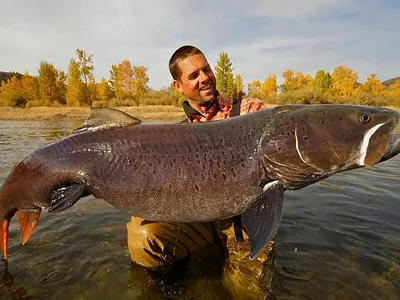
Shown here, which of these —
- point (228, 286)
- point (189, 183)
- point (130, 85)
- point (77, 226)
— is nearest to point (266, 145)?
point (189, 183)

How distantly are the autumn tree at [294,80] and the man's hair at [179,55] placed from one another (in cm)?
6763

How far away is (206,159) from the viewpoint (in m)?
2.33

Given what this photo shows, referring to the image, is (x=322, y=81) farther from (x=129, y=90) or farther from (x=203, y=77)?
(x=203, y=77)

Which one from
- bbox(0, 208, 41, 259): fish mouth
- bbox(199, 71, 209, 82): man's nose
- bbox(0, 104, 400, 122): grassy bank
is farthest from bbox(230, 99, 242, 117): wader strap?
bbox(0, 104, 400, 122): grassy bank

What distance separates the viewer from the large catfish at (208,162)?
215 cm

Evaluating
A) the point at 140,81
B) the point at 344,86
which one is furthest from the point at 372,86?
the point at 140,81

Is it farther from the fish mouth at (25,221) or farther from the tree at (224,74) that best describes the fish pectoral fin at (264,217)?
the tree at (224,74)

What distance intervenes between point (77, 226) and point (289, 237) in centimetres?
292

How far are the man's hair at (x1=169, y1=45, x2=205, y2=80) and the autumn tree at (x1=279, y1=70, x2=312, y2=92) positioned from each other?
6763 centimetres

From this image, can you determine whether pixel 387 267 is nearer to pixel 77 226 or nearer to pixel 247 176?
pixel 247 176

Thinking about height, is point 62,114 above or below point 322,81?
below

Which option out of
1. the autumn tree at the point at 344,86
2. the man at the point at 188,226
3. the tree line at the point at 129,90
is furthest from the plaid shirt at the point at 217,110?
the autumn tree at the point at 344,86

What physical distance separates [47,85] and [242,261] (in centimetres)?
5159

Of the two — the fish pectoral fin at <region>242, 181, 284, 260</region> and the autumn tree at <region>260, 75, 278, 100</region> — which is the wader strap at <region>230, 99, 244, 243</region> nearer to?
the fish pectoral fin at <region>242, 181, 284, 260</region>
